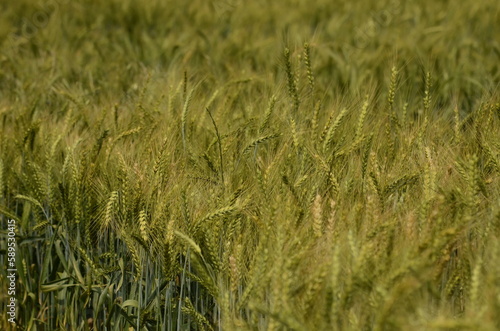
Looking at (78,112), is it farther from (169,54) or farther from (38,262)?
(169,54)

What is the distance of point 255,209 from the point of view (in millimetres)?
1465

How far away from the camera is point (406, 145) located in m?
1.66

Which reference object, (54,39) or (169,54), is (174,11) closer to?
(54,39)

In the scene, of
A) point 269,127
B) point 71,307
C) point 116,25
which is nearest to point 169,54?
point 116,25

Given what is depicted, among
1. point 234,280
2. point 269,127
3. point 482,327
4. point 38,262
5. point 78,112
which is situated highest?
point 78,112

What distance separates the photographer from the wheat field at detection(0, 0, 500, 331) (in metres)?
1.11

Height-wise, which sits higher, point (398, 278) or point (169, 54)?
point (169, 54)

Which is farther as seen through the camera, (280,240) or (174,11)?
(174,11)

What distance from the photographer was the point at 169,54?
3.51 m

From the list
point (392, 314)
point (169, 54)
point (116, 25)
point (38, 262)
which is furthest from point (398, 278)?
point (116, 25)

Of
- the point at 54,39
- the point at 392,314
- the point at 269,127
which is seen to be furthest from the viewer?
the point at 54,39

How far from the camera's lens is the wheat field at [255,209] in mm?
1109

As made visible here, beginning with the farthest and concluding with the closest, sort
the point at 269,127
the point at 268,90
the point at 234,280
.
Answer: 1. the point at 268,90
2. the point at 269,127
3. the point at 234,280

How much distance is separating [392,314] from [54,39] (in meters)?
3.42
